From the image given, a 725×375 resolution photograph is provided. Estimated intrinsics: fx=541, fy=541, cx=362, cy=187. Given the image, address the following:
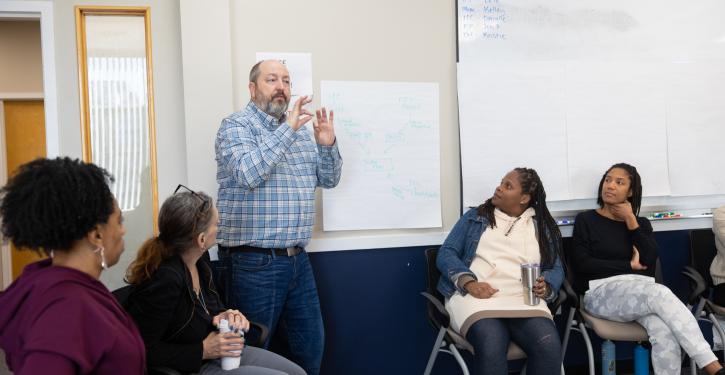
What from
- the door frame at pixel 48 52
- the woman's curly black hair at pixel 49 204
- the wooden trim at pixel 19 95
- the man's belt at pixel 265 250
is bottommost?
the man's belt at pixel 265 250

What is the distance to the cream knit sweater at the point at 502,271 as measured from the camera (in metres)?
2.38

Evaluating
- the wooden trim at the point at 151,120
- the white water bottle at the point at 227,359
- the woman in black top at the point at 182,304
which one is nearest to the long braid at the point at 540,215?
the woman in black top at the point at 182,304

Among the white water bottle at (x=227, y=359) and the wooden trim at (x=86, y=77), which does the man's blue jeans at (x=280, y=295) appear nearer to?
the white water bottle at (x=227, y=359)

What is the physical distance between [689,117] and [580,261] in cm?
126

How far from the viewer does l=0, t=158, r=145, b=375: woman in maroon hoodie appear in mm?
1123

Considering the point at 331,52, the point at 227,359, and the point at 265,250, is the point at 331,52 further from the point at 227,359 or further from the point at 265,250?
the point at 227,359

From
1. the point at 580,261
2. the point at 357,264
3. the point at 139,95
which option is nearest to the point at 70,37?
the point at 139,95

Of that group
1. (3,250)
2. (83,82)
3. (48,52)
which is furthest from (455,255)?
(3,250)

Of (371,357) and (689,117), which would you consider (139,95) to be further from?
(689,117)

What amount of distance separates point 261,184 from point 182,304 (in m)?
0.65

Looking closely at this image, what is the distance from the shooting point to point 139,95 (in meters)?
2.68

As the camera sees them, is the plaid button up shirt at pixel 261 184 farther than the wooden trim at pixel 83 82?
No

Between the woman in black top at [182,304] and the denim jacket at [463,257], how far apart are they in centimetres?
91

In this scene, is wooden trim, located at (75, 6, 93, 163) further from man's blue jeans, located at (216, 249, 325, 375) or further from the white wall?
man's blue jeans, located at (216, 249, 325, 375)
